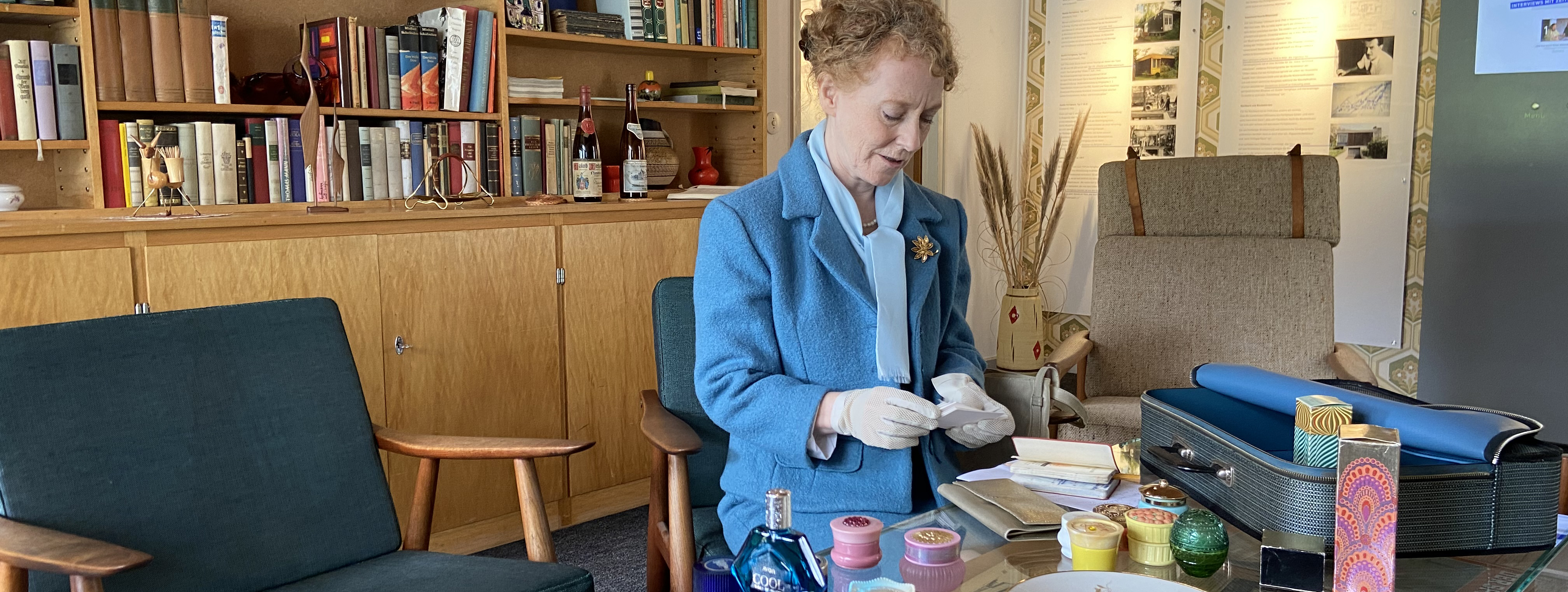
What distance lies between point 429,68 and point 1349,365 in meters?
2.44

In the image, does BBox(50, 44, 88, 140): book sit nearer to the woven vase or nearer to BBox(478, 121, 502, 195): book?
BBox(478, 121, 502, 195): book

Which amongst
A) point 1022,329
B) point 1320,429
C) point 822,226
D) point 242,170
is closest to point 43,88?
point 242,170

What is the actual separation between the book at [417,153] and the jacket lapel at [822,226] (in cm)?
161

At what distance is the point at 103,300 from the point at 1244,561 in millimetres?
2187

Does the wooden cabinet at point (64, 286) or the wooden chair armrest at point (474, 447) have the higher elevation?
the wooden cabinet at point (64, 286)

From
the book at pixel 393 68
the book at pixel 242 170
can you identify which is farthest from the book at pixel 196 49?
the book at pixel 393 68

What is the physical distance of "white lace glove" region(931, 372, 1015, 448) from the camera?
1584mm

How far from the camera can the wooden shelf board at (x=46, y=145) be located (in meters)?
2.42

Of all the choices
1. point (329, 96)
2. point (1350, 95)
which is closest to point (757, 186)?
point (329, 96)

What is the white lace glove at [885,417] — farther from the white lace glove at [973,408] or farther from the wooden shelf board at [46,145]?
the wooden shelf board at [46,145]

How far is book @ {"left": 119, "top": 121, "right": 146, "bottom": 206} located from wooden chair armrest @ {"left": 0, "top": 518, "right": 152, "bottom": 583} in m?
1.42

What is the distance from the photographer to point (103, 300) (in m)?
2.31

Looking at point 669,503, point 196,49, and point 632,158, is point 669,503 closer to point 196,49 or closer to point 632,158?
point 196,49

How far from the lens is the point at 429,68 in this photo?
3039 mm
